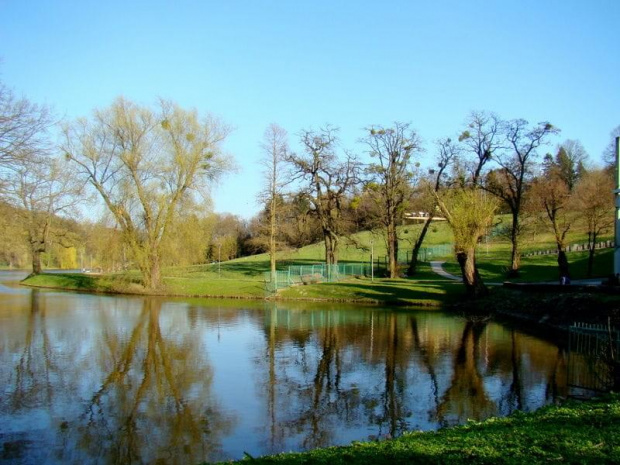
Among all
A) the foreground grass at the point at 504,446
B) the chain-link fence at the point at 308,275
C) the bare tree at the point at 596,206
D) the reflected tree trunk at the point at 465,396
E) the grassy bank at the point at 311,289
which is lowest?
the reflected tree trunk at the point at 465,396

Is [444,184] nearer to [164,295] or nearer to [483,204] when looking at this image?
[483,204]

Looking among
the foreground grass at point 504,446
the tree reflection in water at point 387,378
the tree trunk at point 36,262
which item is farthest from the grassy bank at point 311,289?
the foreground grass at point 504,446

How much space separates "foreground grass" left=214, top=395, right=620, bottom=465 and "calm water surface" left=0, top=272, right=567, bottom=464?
71.4 inches

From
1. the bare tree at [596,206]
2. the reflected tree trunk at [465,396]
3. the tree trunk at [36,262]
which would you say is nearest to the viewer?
the reflected tree trunk at [465,396]

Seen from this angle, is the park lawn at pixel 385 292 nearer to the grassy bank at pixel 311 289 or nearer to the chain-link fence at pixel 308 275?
the grassy bank at pixel 311 289

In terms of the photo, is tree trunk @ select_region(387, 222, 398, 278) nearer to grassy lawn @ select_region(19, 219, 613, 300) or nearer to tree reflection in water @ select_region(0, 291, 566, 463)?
grassy lawn @ select_region(19, 219, 613, 300)

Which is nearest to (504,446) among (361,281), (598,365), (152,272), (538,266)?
(598,365)

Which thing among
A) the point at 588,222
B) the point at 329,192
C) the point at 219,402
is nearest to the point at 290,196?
the point at 329,192

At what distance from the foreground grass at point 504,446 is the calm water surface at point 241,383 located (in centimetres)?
181

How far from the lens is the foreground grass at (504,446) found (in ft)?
23.6

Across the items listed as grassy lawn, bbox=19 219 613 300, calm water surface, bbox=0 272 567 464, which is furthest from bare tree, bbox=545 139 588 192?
calm water surface, bbox=0 272 567 464

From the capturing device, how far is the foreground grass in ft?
23.6

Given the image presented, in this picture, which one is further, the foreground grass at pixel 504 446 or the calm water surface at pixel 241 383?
the calm water surface at pixel 241 383

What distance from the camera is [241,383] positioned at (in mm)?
14719
